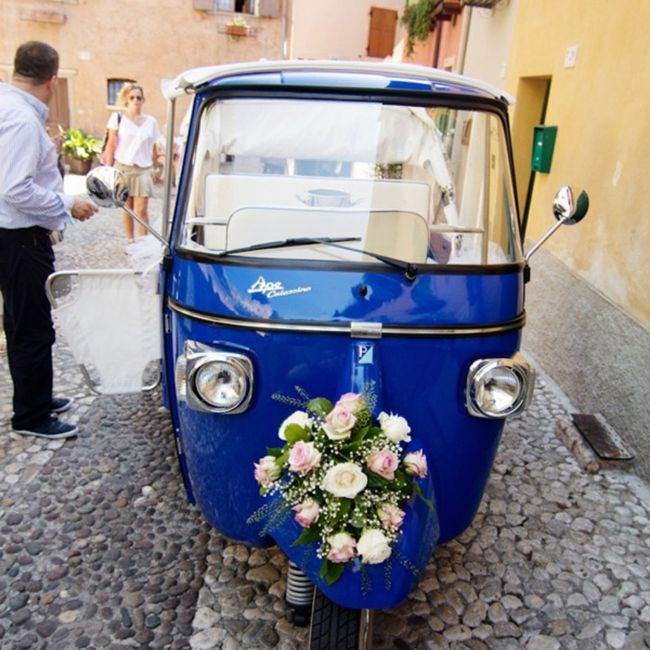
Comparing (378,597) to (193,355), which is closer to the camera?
(378,597)

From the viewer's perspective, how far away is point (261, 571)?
2.70 m

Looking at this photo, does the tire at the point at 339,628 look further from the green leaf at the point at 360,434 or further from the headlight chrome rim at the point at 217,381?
the headlight chrome rim at the point at 217,381

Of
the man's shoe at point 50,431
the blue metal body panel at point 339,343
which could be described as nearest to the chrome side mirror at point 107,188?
the blue metal body panel at point 339,343

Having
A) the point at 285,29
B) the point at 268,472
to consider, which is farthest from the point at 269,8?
the point at 268,472

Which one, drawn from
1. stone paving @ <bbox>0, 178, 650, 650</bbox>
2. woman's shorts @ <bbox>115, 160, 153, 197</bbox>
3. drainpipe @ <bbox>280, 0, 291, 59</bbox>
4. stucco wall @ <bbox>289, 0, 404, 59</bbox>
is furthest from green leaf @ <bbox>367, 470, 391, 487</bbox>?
drainpipe @ <bbox>280, 0, 291, 59</bbox>

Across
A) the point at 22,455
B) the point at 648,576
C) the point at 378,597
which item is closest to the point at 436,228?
the point at 378,597

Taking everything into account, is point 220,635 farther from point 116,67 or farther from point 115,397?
point 116,67

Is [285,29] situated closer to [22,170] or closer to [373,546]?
[22,170]

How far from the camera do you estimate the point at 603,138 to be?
4520 mm

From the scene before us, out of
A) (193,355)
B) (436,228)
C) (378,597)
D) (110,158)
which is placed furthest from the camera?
(110,158)

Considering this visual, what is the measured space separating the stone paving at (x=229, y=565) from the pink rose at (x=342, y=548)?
0.78 meters

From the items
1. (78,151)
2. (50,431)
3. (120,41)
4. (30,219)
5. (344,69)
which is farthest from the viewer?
(120,41)

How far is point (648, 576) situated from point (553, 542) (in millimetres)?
411

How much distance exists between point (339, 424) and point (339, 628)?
28.2 inches
